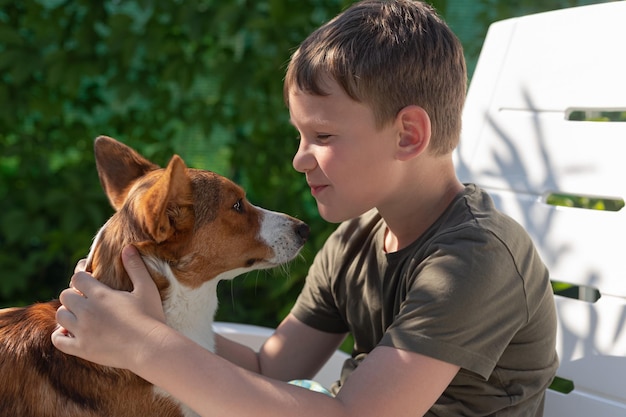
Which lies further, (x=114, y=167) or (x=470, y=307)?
(x=114, y=167)

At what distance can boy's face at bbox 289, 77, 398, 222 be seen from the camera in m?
1.71

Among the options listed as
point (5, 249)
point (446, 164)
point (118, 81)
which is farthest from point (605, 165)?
point (5, 249)

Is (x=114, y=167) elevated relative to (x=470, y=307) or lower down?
elevated

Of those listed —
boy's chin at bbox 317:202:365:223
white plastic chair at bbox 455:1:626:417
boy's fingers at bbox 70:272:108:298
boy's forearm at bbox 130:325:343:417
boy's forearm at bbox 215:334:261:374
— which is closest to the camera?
boy's forearm at bbox 130:325:343:417

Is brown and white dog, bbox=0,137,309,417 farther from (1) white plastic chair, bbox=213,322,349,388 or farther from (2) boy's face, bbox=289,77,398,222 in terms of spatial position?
(1) white plastic chair, bbox=213,322,349,388

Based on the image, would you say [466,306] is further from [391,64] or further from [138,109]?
[138,109]

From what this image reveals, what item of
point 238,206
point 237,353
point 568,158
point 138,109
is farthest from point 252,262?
point 138,109

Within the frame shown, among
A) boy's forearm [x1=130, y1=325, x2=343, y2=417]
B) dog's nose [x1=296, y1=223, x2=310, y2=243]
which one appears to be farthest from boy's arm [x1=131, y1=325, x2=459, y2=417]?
dog's nose [x1=296, y1=223, x2=310, y2=243]

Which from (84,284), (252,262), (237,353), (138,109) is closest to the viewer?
(84,284)

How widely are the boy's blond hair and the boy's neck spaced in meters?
0.07

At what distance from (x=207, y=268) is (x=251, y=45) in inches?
75.1

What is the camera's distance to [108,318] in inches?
63.0

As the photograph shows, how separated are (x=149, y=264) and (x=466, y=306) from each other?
0.69 meters

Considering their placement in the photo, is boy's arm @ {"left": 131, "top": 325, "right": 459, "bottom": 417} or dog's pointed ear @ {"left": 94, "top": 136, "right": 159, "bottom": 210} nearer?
boy's arm @ {"left": 131, "top": 325, "right": 459, "bottom": 417}
